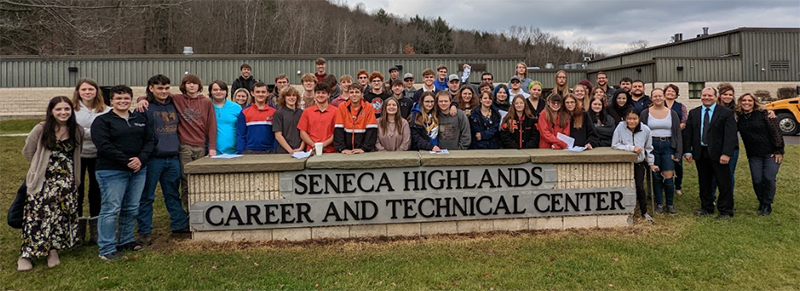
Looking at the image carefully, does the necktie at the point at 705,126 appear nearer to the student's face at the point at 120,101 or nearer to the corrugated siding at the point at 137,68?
the student's face at the point at 120,101

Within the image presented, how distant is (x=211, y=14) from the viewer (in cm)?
5331

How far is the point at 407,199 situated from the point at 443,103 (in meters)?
1.50

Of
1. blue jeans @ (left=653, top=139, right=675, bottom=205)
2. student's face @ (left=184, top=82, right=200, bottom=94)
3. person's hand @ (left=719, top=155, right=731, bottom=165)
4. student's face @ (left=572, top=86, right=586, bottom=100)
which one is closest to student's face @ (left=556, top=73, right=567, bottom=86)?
student's face @ (left=572, top=86, right=586, bottom=100)

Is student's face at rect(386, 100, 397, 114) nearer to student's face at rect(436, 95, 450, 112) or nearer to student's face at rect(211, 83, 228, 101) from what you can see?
student's face at rect(436, 95, 450, 112)

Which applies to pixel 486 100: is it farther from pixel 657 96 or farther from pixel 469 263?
pixel 469 263

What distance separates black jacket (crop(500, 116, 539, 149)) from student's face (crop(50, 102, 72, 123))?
5075 mm

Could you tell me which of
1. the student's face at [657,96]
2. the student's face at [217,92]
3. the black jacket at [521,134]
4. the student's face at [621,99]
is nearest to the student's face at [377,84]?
the black jacket at [521,134]

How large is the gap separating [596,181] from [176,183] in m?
5.14

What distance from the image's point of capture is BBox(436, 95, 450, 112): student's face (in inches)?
229

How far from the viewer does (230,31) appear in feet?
173

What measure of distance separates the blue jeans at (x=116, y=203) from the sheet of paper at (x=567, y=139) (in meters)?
5.10

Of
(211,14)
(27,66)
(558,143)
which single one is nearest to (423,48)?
(211,14)

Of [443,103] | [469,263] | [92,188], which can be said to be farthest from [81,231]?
[443,103]

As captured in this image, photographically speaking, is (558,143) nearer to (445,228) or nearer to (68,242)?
(445,228)
